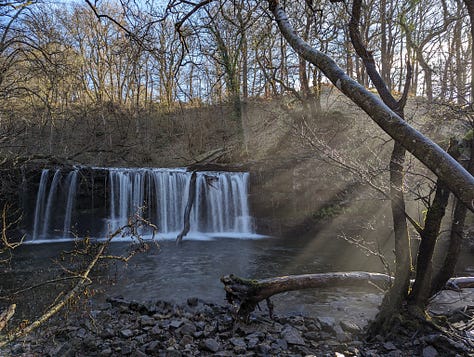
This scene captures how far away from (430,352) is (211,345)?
2384 mm

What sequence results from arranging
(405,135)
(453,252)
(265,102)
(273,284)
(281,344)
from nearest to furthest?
(405,135)
(281,344)
(453,252)
(273,284)
(265,102)

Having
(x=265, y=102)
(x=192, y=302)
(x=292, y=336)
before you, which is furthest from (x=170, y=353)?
(x=265, y=102)

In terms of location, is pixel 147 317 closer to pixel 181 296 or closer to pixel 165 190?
pixel 181 296

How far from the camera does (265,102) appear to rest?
23.0 m

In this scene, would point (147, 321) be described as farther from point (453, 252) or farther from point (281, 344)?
point (453, 252)

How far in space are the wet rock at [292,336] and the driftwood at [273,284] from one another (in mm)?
437

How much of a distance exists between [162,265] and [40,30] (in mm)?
6463

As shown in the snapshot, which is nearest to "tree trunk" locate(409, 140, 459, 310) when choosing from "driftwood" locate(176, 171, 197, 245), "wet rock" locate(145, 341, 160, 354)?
"wet rock" locate(145, 341, 160, 354)

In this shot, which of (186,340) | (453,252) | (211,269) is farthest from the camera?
(211,269)

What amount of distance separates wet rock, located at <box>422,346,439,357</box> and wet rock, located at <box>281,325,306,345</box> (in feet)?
4.22

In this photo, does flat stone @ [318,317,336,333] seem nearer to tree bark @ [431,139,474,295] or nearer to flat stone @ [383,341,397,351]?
flat stone @ [383,341,397,351]

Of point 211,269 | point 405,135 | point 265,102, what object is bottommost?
point 211,269

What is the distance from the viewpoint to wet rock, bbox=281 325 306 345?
3.83 m

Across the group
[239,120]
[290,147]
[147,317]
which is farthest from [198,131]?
[147,317]
